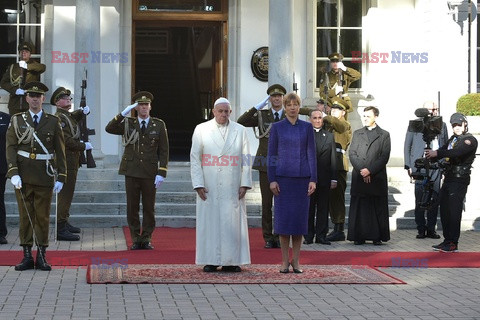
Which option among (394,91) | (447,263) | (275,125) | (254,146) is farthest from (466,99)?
(275,125)

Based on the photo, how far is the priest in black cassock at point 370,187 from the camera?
15.5 meters

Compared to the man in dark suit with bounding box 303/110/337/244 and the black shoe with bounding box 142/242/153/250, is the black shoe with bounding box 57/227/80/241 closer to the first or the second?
the black shoe with bounding box 142/242/153/250

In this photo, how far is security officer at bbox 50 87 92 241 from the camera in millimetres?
15188

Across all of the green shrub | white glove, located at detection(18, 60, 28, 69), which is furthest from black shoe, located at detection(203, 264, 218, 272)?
white glove, located at detection(18, 60, 28, 69)

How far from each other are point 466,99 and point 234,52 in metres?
4.26

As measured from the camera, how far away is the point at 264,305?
10312 millimetres

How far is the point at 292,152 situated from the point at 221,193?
87 cm

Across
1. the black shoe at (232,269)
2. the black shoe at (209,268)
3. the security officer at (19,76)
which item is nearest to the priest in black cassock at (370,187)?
the black shoe at (232,269)

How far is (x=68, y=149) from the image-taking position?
50.2 ft

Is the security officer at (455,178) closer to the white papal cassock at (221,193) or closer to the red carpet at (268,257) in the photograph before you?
the red carpet at (268,257)

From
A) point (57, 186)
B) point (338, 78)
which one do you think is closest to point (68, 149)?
point (57, 186)

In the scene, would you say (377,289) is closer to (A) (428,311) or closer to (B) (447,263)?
(A) (428,311)

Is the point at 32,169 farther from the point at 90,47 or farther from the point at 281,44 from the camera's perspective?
the point at 281,44

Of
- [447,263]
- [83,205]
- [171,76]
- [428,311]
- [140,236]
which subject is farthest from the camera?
[171,76]
